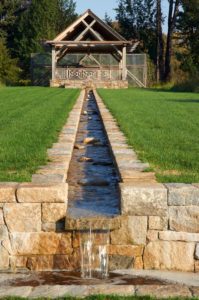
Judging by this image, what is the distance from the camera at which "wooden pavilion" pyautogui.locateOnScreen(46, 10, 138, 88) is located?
4056 centimetres

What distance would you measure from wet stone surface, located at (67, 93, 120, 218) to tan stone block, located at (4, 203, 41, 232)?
344 millimetres

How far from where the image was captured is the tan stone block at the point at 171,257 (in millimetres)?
5992

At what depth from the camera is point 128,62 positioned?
45.2m

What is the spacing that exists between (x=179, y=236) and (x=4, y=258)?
173 cm

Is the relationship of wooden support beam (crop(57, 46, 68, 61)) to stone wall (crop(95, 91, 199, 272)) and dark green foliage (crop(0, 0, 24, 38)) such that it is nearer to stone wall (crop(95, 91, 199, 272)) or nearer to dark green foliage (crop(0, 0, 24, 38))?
dark green foliage (crop(0, 0, 24, 38))

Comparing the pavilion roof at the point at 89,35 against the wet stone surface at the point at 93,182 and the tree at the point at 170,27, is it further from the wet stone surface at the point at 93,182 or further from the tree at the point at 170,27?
the wet stone surface at the point at 93,182

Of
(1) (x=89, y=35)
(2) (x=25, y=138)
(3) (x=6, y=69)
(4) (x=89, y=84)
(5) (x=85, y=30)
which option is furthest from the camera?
(1) (x=89, y=35)

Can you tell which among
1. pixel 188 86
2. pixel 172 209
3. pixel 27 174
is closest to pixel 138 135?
pixel 27 174

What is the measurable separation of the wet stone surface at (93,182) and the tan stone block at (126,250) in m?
0.34

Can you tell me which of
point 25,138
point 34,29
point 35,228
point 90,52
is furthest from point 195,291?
point 34,29

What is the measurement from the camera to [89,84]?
3947 centimetres

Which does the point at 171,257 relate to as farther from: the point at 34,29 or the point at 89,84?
the point at 34,29

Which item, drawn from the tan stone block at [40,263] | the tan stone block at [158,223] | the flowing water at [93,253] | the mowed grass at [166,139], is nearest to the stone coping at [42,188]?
the flowing water at [93,253]

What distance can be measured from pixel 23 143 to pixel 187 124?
4934 mm
